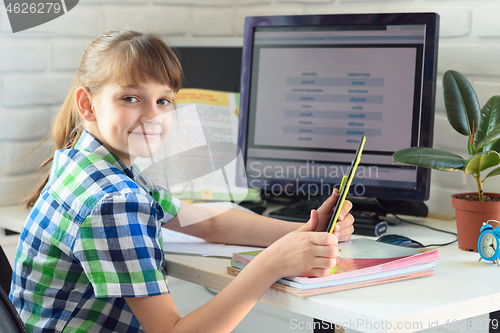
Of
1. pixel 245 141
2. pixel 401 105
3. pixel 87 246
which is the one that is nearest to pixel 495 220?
pixel 401 105

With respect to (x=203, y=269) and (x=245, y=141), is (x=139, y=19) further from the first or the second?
(x=203, y=269)

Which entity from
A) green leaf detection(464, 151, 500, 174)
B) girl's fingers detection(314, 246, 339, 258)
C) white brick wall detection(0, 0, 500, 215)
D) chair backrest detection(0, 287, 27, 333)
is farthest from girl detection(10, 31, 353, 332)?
white brick wall detection(0, 0, 500, 215)

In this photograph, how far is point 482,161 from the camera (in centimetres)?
89

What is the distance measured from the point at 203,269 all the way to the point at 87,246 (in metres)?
0.18

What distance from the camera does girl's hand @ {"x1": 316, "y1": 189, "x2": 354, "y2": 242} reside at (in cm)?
84

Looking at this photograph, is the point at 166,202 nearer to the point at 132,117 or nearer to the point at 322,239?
the point at 132,117

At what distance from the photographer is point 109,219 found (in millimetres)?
717

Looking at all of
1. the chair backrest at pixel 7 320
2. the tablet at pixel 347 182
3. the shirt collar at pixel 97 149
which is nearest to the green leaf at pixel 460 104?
the tablet at pixel 347 182

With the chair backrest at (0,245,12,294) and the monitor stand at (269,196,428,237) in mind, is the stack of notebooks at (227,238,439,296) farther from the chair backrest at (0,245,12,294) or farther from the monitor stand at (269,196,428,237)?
the chair backrest at (0,245,12,294)

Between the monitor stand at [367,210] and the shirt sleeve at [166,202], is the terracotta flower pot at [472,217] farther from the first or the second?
the shirt sleeve at [166,202]

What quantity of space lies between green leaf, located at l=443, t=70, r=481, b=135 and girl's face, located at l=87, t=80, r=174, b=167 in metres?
0.53

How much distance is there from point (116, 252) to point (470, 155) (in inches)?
25.1

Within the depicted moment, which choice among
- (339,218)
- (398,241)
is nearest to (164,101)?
(339,218)

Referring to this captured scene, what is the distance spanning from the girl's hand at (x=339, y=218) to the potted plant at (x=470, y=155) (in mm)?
136
